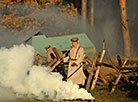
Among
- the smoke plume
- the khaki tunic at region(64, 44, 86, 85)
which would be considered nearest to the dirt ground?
the khaki tunic at region(64, 44, 86, 85)

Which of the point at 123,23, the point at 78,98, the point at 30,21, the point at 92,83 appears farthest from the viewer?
the point at 30,21

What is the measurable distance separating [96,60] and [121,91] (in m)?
1.45

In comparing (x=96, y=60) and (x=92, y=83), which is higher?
(x=96, y=60)

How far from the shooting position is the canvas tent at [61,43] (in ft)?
46.2

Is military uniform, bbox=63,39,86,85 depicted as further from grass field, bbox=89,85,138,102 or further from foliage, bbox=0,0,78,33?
foliage, bbox=0,0,78,33

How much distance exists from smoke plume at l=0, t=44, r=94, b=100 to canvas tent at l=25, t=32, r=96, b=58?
18.9 ft

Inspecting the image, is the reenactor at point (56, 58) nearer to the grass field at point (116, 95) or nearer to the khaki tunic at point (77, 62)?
the khaki tunic at point (77, 62)

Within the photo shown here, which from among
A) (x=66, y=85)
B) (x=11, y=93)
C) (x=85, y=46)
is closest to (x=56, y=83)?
(x=66, y=85)

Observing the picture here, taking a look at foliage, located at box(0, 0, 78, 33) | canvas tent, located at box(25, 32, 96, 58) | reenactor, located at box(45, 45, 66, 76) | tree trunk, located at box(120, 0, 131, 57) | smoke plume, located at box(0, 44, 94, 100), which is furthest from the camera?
foliage, located at box(0, 0, 78, 33)

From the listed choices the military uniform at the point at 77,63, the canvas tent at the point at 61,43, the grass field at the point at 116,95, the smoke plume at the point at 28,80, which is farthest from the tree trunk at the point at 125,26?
the smoke plume at the point at 28,80

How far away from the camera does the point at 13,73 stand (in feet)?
27.0

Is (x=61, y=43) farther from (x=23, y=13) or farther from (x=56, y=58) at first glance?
(x=23, y=13)

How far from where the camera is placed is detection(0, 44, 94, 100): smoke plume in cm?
795

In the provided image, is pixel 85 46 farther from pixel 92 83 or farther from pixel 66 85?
pixel 66 85
